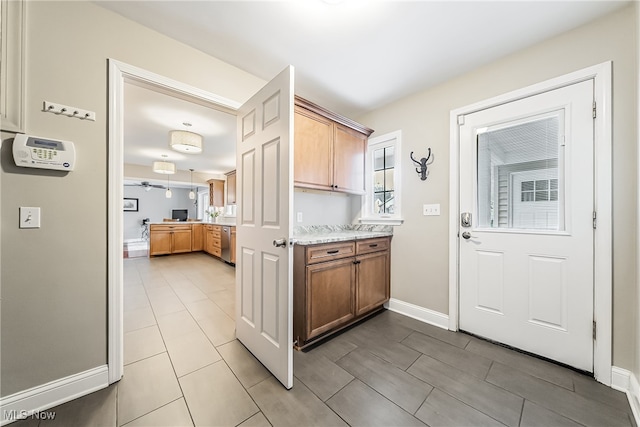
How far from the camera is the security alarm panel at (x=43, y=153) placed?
127cm

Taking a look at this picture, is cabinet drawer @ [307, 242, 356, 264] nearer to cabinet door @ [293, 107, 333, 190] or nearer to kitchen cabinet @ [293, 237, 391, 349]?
kitchen cabinet @ [293, 237, 391, 349]

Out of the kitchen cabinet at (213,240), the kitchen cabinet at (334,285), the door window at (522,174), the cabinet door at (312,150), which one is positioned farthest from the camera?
the kitchen cabinet at (213,240)

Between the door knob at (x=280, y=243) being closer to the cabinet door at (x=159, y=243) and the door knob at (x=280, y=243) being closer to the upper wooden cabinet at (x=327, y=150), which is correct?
the upper wooden cabinet at (x=327, y=150)

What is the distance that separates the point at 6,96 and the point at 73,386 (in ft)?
5.68

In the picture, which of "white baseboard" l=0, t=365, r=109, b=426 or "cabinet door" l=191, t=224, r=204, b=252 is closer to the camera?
"white baseboard" l=0, t=365, r=109, b=426

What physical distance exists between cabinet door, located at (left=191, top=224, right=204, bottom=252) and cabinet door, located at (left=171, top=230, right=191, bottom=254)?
0.35 feet

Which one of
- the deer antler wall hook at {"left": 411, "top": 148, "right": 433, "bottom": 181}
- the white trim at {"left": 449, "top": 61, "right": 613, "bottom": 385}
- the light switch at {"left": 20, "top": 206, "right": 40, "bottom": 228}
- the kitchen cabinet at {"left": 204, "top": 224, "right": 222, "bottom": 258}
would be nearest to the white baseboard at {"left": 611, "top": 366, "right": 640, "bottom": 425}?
the white trim at {"left": 449, "top": 61, "right": 613, "bottom": 385}

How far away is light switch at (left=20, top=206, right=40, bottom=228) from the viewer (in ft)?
4.25

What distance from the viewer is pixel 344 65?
2.12 metres

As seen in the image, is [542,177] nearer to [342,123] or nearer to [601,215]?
[601,215]

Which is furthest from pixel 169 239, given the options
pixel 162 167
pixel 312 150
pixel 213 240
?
pixel 312 150

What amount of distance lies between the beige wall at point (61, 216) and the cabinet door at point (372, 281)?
6.67 ft

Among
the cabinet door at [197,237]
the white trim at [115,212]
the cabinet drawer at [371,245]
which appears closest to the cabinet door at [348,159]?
the cabinet drawer at [371,245]

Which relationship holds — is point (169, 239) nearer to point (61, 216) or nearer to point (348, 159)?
point (61, 216)
